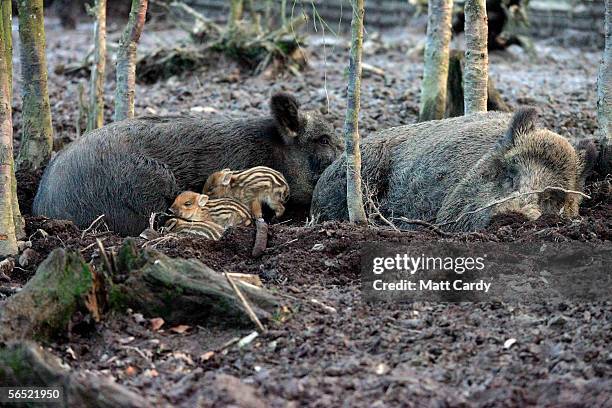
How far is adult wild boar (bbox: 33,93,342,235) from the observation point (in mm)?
7895

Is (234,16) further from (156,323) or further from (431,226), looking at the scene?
(156,323)

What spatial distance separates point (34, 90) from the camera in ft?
28.9

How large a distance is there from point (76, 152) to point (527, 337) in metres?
4.78

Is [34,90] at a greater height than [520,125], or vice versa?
[34,90]

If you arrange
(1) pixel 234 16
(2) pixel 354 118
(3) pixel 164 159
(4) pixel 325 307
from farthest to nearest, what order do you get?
1. (1) pixel 234 16
2. (3) pixel 164 159
3. (2) pixel 354 118
4. (4) pixel 325 307

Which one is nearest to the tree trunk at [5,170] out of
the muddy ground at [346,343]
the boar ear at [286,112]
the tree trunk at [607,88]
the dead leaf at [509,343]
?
the muddy ground at [346,343]

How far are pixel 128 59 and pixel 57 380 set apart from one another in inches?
218

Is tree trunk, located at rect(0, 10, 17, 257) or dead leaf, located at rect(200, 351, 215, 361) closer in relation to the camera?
dead leaf, located at rect(200, 351, 215, 361)

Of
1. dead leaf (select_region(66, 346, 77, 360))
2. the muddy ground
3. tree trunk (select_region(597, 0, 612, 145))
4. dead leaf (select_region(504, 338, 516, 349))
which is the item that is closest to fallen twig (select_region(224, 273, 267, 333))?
the muddy ground

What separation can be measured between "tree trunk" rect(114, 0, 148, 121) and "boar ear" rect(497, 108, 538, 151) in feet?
11.5

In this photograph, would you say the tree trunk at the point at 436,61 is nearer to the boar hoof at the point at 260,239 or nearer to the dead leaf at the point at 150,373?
the boar hoof at the point at 260,239

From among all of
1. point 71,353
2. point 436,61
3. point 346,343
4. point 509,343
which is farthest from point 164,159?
point 509,343

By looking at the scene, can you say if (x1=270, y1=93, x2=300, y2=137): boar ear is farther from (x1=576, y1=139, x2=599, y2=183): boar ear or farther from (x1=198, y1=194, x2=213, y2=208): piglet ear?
(x1=576, y1=139, x2=599, y2=183): boar ear

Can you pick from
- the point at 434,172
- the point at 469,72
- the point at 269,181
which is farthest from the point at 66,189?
the point at 469,72
